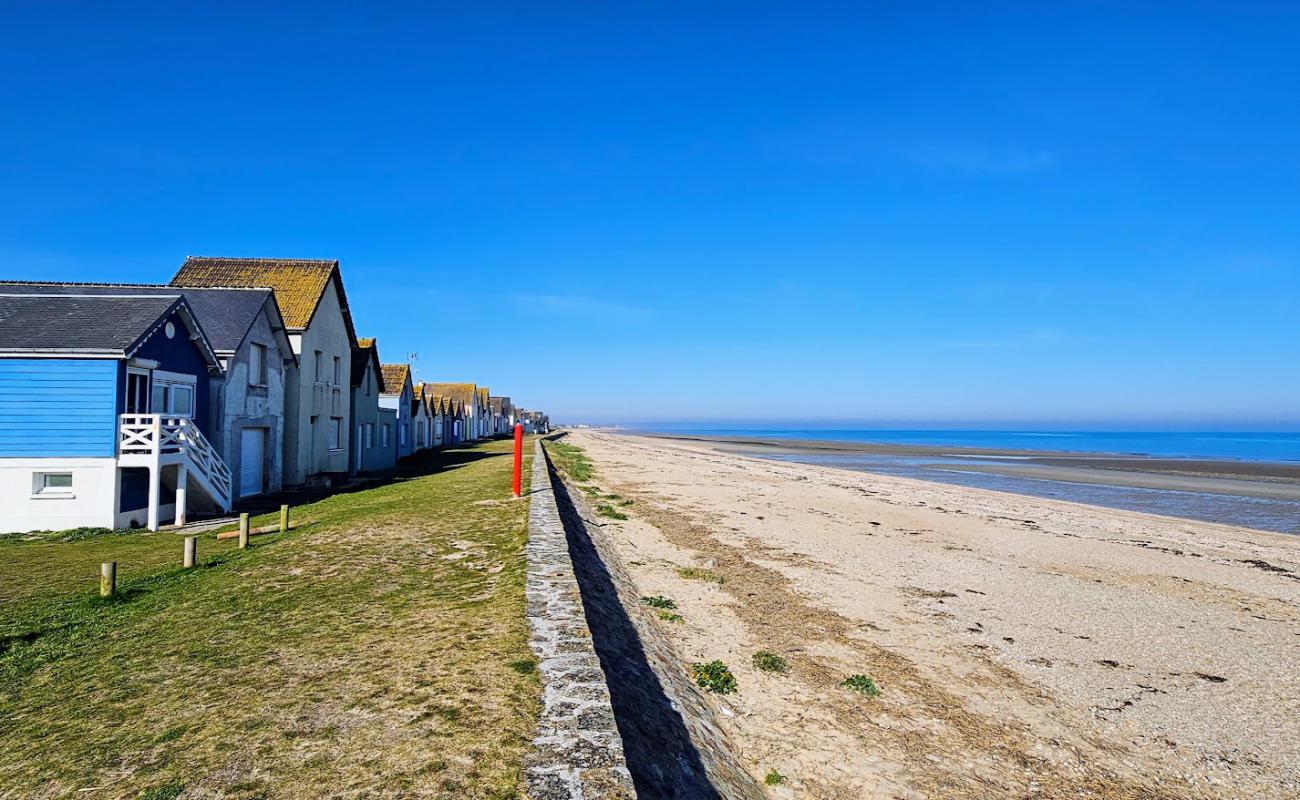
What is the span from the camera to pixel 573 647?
6.17m

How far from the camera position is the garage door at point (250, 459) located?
20.9 metres

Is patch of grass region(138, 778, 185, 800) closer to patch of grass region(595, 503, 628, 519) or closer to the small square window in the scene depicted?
the small square window

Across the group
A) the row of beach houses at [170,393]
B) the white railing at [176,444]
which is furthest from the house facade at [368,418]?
the white railing at [176,444]

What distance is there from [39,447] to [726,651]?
632 inches

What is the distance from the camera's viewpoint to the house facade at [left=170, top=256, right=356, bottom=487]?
949 inches

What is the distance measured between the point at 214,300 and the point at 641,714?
856 inches

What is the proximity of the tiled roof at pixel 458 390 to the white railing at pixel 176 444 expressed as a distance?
52773mm

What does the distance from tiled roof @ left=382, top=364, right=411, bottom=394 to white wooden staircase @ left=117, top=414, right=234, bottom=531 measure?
2254 cm

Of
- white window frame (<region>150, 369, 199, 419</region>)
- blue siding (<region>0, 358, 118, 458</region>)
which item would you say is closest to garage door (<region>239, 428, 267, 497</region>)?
white window frame (<region>150, 369, 199, 419</region>)

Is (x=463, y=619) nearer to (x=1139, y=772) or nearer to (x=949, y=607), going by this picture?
(x=1139, y=772)

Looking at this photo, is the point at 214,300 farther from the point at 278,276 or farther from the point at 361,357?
the point at 361,357

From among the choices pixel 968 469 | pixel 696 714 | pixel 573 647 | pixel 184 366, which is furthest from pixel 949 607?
pixel 968 469

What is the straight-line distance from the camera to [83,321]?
1641 cm

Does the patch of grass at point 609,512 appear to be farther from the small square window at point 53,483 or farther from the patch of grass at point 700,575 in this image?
the small square window at point 53,483
